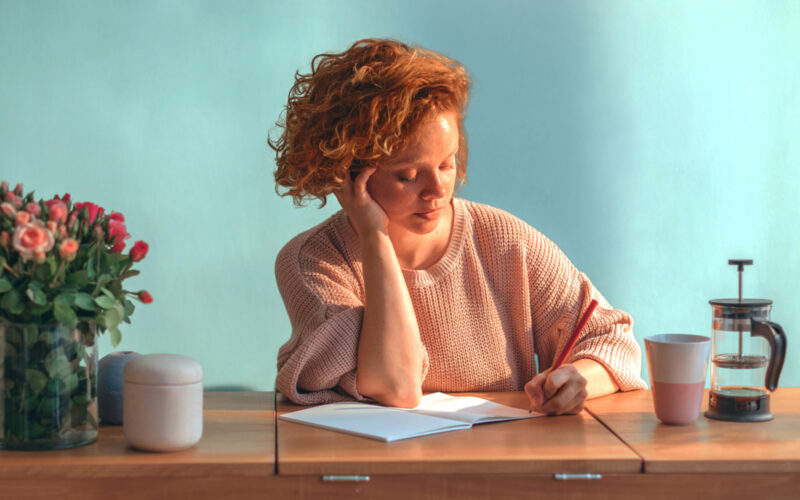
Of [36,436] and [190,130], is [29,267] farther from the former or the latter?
[190,130]

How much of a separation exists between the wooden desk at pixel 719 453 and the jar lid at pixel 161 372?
2.00 ft

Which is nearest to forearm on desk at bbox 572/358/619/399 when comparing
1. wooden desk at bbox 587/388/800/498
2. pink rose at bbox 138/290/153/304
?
wooden desk at bbox 587/388/800/498

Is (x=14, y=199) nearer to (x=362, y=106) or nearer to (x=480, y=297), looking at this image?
(x=362, y=106)

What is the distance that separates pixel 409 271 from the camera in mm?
1680

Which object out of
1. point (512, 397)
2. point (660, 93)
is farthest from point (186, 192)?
point (660, 93)

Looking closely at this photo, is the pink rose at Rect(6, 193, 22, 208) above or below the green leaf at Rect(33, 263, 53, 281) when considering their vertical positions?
above

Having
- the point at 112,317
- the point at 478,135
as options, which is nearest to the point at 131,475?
the point at 112,317

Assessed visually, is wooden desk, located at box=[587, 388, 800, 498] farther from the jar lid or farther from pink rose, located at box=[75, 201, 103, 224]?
pink rose, located at box=[75, 201, 103, 224]

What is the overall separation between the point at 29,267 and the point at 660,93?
1.85m

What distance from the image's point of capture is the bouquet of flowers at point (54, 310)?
43.3 inches

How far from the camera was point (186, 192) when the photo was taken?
2324 mm

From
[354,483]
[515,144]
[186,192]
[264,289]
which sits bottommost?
[354,483]

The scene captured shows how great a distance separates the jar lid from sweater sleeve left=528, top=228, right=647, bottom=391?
71 centimetres

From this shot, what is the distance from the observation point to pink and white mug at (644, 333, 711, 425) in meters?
1.29
